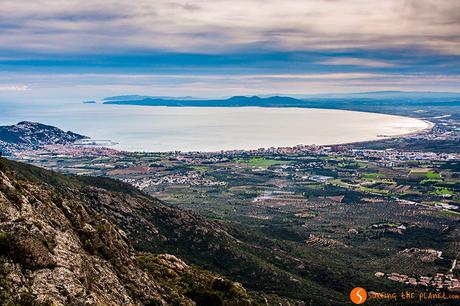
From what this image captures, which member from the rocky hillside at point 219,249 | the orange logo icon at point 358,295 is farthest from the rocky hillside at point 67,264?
the orange logo icon at point 358,295

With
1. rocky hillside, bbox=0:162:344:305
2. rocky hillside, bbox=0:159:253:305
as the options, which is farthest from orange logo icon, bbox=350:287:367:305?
rocky hillside, bbox=0:159:253:305

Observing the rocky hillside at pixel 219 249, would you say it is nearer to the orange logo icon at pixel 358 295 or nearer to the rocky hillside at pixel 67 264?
the orange logo icon at pixel 358 295

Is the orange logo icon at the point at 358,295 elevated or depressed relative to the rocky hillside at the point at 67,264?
depressed

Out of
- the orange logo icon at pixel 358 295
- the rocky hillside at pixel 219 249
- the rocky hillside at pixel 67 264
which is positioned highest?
the rocky hillside at pixel 67 264

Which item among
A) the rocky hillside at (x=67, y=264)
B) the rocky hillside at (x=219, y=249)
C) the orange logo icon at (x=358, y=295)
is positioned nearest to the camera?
the rocky hillside at (x=67, y=264)

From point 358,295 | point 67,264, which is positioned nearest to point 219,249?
point 358,295

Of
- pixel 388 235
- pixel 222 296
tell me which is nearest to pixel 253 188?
pixel 388 235

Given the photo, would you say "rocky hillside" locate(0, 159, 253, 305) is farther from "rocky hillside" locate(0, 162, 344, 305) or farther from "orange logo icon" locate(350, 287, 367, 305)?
"orange logo icon" locate(350, 287, 367, 305)
